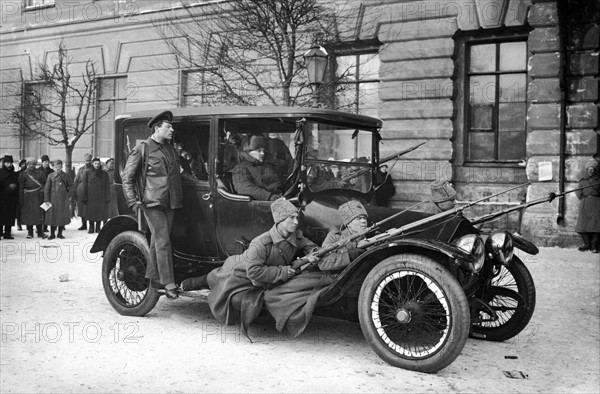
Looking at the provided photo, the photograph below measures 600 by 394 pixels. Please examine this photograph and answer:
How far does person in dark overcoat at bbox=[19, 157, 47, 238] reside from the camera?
540 inches

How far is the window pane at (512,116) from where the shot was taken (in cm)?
1295

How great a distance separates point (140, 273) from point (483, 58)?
9.63m

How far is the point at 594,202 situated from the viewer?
36.8ft

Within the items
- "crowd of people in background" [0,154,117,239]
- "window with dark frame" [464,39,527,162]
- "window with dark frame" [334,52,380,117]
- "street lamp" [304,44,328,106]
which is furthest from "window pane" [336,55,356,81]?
"crowd of people in background" [0,154,117,239]

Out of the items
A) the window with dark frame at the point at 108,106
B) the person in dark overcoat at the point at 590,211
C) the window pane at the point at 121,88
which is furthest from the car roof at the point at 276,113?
the window pane at the point at 121,88

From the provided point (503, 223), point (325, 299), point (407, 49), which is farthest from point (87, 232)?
point (325, 299)

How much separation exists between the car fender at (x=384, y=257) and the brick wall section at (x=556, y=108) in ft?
26.5

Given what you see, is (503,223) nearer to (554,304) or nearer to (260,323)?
(554,304)

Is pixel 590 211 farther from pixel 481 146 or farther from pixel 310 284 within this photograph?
pixel 310 284

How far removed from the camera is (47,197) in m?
13.8

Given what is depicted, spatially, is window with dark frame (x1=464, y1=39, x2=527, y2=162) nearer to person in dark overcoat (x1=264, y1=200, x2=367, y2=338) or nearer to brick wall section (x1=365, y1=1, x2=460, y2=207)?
brick wall section (x1=365, y1=1, x2=460, y2=207)

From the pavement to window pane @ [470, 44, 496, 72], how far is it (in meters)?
7.10

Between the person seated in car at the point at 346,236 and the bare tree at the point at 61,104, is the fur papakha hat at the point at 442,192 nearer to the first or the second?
the person seated in car at the point at 346,236

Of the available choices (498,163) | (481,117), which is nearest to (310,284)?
(498,163)
